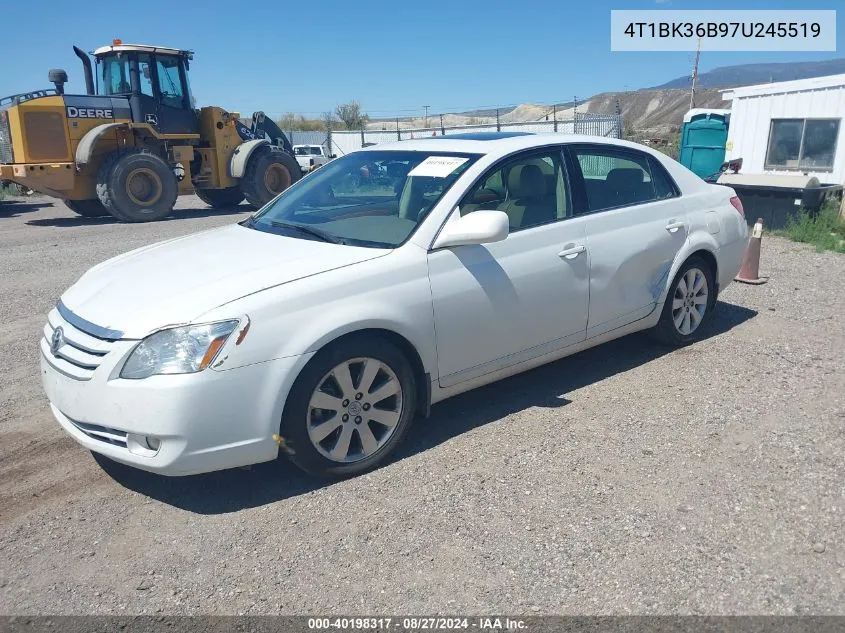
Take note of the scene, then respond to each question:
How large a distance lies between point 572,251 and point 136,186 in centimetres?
1268

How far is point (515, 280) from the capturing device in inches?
160

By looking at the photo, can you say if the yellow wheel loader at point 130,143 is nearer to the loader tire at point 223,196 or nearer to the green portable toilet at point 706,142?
the loader tire at point 223,196

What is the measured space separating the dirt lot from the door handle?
3.05 ft

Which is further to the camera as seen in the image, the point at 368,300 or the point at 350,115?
the point at 350,115

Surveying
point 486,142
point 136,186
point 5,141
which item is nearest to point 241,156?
point 136,186

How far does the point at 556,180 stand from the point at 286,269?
1973 millimetres

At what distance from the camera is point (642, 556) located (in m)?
2.92

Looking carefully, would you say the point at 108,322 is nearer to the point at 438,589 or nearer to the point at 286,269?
the point at 286,269

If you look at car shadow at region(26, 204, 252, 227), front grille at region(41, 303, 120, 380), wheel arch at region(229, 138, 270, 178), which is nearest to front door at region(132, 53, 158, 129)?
wheel arch at region(229, 138, 270, 178)

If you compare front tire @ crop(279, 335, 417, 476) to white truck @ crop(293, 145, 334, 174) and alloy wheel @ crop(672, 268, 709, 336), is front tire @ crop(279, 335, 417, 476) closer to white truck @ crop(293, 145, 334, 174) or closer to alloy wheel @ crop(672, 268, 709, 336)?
alloy wheel @ crop(672, 268, 709, 336)

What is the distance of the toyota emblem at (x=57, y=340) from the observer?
344cm

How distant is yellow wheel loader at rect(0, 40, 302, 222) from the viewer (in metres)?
13.9


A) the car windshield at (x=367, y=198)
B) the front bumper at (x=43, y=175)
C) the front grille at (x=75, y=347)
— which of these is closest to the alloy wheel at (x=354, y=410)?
the car windshield at (x=367, y=198)

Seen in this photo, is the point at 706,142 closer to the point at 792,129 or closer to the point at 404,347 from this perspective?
the point at 792,129
